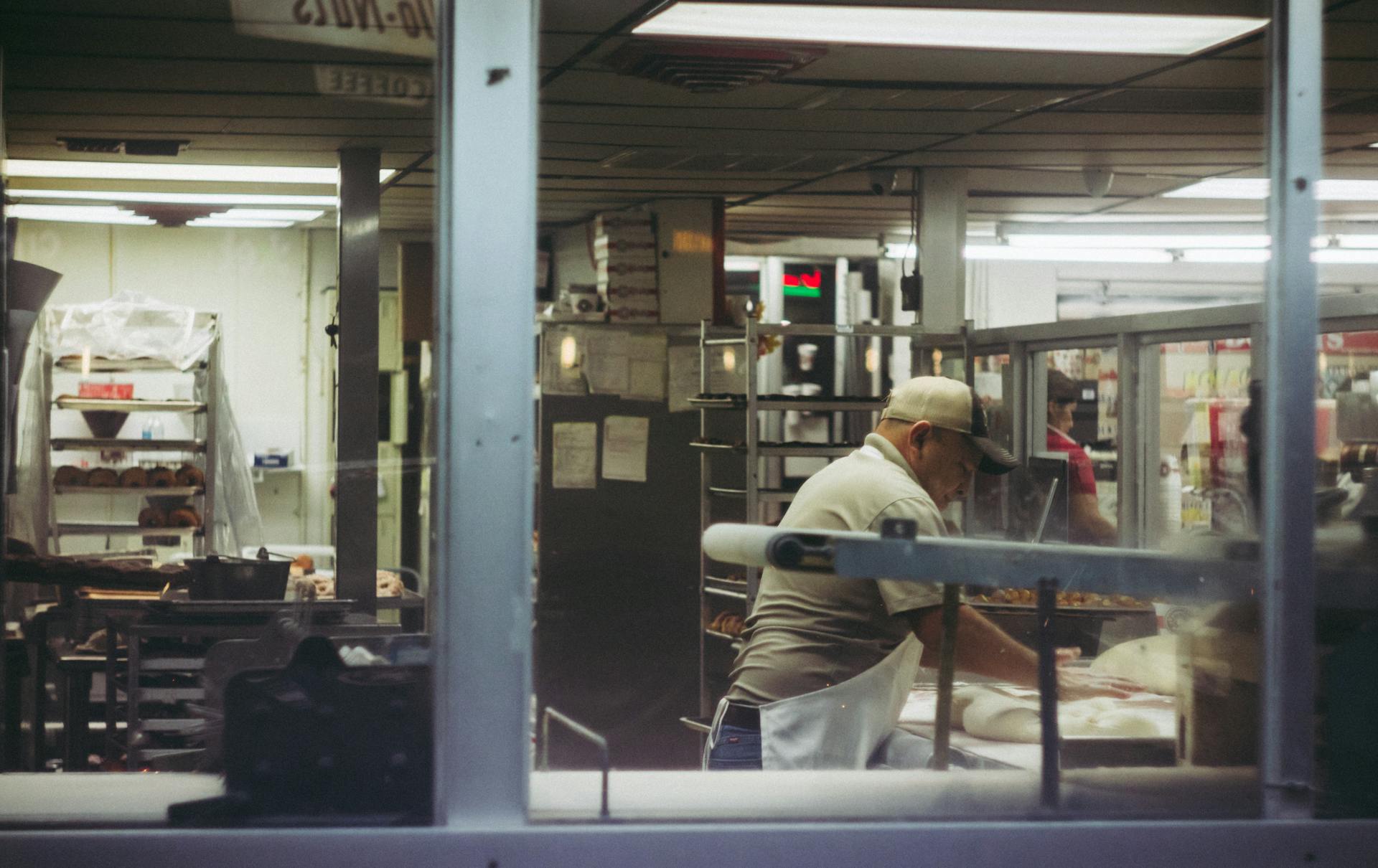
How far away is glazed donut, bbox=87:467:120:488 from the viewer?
6.01m

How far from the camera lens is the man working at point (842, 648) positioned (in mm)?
2852

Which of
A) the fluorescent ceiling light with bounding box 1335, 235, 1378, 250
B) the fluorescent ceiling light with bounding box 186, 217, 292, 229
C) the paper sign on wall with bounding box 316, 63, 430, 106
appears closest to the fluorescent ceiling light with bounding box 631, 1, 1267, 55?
the paper sign on wall with bounding box 316, 63, 430, 106

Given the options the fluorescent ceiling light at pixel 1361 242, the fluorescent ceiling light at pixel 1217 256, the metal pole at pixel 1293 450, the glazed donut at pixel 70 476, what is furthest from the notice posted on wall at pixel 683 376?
the metal pole at pixel 1293 450

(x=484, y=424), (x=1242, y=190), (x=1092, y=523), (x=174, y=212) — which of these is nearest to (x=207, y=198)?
(x=174, y=212)

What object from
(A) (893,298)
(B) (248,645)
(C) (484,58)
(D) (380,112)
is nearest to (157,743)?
(B) (248,645)

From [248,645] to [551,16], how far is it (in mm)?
1848

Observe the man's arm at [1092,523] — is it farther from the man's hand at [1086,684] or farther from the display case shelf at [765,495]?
the man's hand at [1086,684]

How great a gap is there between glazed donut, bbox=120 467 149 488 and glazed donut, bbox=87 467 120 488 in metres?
0.02

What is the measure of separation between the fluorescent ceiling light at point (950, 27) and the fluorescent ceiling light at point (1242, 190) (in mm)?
1474

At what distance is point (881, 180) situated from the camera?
19.7 ft

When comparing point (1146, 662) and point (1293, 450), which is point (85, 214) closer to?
point (1146, 662)

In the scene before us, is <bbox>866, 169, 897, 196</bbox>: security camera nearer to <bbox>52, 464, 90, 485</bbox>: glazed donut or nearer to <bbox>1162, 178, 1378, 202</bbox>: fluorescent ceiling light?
<bbox>1162, 178, 1378, 202</bbox>: fluorescent ceiling light

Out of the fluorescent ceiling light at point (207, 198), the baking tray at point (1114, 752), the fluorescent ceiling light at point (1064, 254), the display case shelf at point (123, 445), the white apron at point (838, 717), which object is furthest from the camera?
the fluorescent ceiling light at point (1064, 254)

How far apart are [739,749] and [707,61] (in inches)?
77.0
